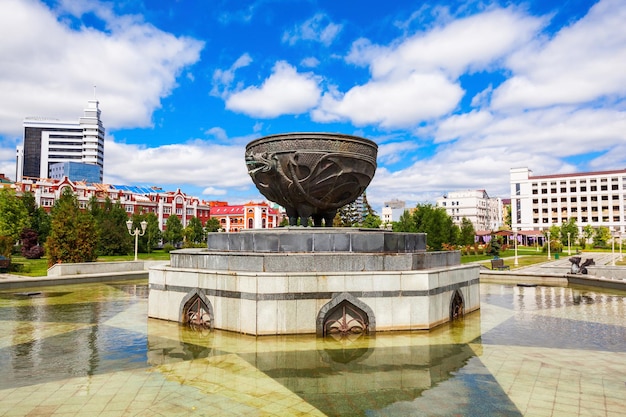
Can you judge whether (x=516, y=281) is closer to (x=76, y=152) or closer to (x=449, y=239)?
(x=449, y=239)

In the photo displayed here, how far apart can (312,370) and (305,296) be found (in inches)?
79.0

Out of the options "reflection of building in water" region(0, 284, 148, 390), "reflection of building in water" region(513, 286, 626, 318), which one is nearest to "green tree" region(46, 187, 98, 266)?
→ "reflection of building in water" region(0, 284, 148, 390)

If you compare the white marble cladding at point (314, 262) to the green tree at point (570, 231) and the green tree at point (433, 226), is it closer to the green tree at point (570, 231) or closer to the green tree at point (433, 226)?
the green tree at point (433, 226)

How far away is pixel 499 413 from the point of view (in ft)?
14.1

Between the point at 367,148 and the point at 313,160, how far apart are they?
1618 millimetres

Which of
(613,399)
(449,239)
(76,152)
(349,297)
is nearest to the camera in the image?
(613,399)

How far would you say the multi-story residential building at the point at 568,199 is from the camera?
79.7 metres

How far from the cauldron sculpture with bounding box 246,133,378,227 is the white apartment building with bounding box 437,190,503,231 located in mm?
100230

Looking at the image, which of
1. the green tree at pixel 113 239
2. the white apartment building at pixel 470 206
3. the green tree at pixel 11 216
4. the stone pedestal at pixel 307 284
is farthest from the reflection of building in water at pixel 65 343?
the white apartment building at pixel 470 206

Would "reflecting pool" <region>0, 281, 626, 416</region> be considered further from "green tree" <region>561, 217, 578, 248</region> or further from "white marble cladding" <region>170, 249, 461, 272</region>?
"green tree" <region>561, 217, 578, 248</region>

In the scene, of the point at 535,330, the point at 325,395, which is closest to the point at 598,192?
the point at 535,330

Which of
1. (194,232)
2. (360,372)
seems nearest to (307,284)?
(360,372)

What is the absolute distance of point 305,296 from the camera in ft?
25.2

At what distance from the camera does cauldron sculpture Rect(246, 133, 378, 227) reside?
9.44 metres
